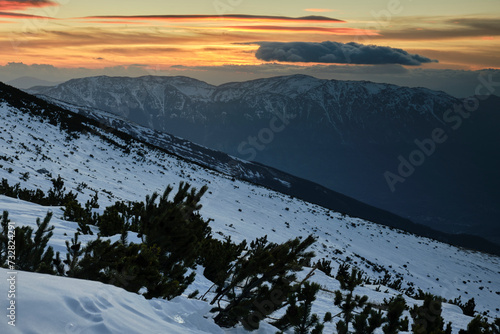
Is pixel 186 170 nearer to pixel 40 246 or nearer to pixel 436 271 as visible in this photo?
pixel 436 271

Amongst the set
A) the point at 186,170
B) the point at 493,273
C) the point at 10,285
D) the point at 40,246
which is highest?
the point at 10,285

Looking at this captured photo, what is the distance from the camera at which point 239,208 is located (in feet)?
88.8

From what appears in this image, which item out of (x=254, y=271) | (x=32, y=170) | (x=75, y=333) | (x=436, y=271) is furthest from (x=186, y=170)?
(x=75, y=333)

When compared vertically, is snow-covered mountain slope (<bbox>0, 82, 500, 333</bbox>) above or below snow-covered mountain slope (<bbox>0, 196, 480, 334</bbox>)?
below

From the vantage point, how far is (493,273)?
35.2 meters

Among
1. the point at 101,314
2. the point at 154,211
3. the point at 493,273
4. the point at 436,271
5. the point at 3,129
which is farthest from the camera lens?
the point at 493,273

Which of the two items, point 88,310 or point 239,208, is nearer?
point 88,310

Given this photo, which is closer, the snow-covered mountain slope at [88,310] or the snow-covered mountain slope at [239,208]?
the snow-covered mountain slope at [88,310]

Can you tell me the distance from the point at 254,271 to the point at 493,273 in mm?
39590

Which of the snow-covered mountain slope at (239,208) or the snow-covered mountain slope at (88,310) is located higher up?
the snow-covered mountain slope at (88,310)

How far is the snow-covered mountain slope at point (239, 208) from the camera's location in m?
19.0

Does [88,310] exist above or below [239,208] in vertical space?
above

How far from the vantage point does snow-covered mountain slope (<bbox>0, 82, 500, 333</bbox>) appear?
19.0m

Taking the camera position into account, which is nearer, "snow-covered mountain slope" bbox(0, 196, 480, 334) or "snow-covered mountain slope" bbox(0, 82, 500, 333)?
"snow-covered mountain slope" bbox(0, 196, 480, 334)
